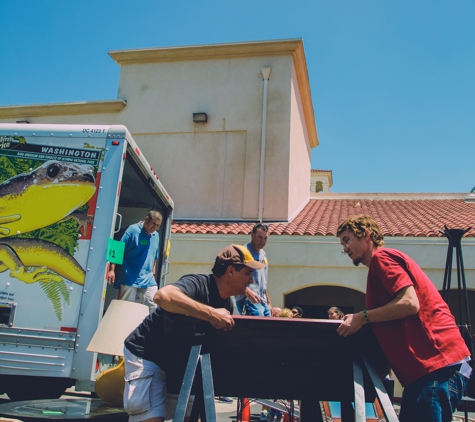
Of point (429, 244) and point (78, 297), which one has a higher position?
point (429, 244)

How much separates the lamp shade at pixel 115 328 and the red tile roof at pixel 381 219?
8.80m

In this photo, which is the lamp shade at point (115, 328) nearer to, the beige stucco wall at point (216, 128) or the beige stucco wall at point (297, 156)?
the beige stucco wall at point (216, 128)

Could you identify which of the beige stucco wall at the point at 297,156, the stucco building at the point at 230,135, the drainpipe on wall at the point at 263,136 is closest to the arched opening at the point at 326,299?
the stucco building at the point at 230,135

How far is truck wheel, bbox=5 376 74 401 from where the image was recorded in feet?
14.9

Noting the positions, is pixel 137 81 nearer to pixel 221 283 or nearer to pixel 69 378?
pixel 69 378

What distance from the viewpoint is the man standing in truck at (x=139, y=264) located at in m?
6.22

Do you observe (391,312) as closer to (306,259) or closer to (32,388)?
(32,388)

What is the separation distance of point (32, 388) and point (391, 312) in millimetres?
3849

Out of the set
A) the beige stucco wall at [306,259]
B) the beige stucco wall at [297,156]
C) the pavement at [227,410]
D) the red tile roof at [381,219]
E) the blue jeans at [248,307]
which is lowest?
the pavement at [227,410]

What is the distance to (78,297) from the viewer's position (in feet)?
14.8

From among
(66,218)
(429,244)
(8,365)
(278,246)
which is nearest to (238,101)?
(278,246)

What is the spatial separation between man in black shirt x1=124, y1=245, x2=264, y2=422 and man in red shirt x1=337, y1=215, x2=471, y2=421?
74 centimetres

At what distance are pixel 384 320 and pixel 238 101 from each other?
13.7 metres

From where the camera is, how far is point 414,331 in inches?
95.1
